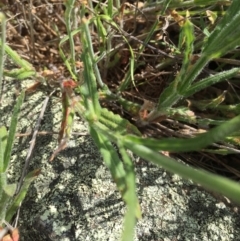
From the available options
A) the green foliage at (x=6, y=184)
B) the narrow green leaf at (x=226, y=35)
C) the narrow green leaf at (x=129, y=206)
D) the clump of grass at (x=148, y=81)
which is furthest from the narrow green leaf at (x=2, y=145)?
the narrow green leaf at (x=226, y=35)

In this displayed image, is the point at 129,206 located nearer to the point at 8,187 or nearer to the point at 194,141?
the point at 194,141

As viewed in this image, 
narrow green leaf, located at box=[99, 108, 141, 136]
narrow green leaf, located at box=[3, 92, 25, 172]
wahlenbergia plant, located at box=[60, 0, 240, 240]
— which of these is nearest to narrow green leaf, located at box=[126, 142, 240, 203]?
wahlenbergia plant, located at box=[60, 0, 240, 240]

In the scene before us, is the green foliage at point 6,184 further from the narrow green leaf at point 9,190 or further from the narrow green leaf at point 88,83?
the narrow green leaf at point 88,83

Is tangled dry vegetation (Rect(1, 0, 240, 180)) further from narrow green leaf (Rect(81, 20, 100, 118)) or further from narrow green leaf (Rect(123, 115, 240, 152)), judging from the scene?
narrow green leaf (Rect(123, 115, 240, 152))

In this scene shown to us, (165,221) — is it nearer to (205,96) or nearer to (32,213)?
(32,213)

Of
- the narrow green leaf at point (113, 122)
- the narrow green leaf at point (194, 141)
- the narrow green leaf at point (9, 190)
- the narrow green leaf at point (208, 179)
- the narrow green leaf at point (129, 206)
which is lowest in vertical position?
the narrow green leaf at point (9, 190)

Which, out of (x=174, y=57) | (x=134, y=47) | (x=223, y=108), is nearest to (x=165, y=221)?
(x=223, y=108)
